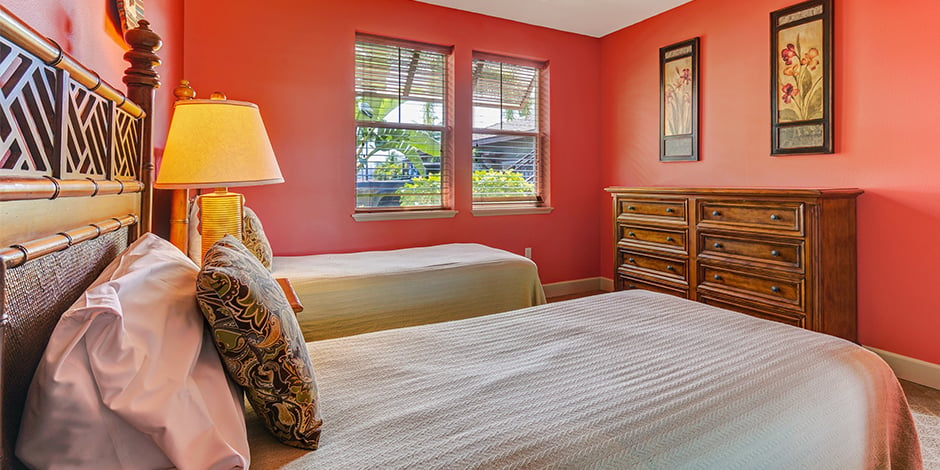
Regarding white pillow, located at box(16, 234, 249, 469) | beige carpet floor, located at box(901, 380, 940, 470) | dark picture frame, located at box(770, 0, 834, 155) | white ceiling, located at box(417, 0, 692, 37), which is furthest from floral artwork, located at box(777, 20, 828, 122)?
white pillow, located at box(16, 234, 249, 469)

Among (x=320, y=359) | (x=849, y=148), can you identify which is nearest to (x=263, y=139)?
(x=320, y=359)

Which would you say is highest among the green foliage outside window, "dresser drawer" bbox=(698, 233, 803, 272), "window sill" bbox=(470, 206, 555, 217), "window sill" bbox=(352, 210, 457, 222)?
the green foliage outside window

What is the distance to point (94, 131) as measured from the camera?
107cm

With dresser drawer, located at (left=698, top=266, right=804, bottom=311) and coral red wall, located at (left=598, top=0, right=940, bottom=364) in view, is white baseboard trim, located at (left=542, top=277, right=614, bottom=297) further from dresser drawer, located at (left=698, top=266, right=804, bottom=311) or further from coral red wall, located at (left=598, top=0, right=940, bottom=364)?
coral red wall, located at (left=598, top=0, right=940, bottom=364)

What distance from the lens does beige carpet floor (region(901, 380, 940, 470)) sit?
6.23 ft

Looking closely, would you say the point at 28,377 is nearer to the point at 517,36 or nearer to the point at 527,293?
the point at 527,293

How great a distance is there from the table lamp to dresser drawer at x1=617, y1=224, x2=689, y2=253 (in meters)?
2.65

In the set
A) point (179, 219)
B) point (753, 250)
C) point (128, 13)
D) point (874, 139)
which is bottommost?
point (753, 250)

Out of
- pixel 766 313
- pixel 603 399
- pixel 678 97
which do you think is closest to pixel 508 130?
pixel 678 97

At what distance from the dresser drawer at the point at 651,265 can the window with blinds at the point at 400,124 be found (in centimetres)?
150

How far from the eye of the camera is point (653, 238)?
3551 millimetres

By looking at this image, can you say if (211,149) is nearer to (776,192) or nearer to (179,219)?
(179,219)

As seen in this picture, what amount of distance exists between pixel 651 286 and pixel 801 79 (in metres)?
1.65

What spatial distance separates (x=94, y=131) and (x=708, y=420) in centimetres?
147
